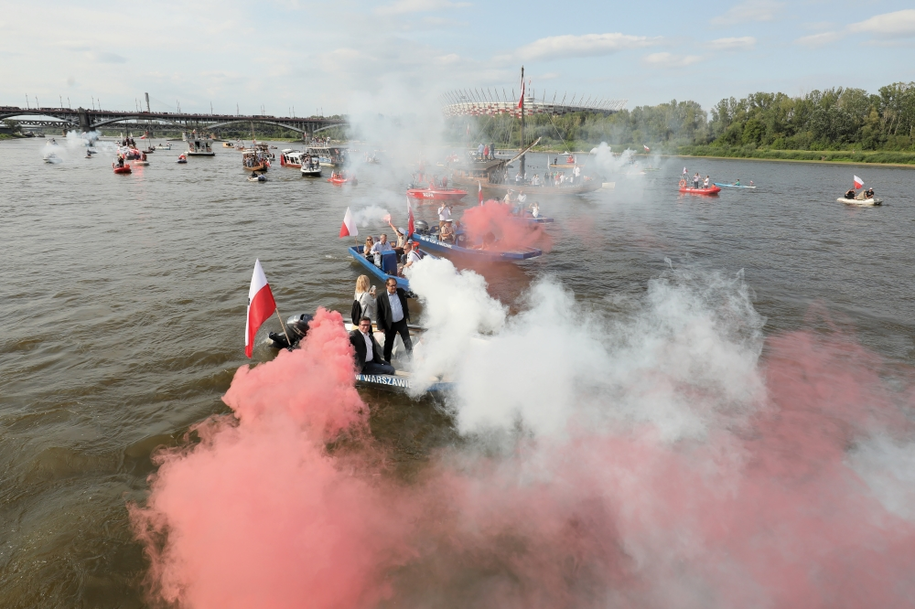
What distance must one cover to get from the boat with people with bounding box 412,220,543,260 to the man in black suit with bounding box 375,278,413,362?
10.7m

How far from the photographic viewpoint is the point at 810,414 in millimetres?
10891

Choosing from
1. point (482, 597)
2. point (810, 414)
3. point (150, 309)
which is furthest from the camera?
point (150, 309)

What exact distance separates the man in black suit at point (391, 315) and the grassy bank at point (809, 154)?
108 m

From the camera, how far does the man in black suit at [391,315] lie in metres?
11.0

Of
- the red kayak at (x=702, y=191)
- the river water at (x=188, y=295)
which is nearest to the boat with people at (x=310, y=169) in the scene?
the river water at (x=188, y=295)

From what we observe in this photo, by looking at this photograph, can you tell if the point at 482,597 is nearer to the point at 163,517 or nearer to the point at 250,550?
the point at 250,550

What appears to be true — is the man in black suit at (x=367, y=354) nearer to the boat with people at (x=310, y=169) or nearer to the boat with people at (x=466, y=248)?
the boat with people at (x=466, y=248)

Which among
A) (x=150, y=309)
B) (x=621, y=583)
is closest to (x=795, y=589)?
(x=621, y=583)

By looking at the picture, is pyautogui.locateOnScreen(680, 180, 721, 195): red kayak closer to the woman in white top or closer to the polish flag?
the woman in white top

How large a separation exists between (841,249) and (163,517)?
34409 mm

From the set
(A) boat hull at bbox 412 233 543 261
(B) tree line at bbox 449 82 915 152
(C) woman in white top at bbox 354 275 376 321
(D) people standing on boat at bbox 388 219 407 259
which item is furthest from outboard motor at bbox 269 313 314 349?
(B) tree line at bbox 449 82 915 152

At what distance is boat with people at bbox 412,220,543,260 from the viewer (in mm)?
21516

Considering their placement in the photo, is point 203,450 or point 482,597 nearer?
point 482,597

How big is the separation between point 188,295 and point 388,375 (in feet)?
36.2
